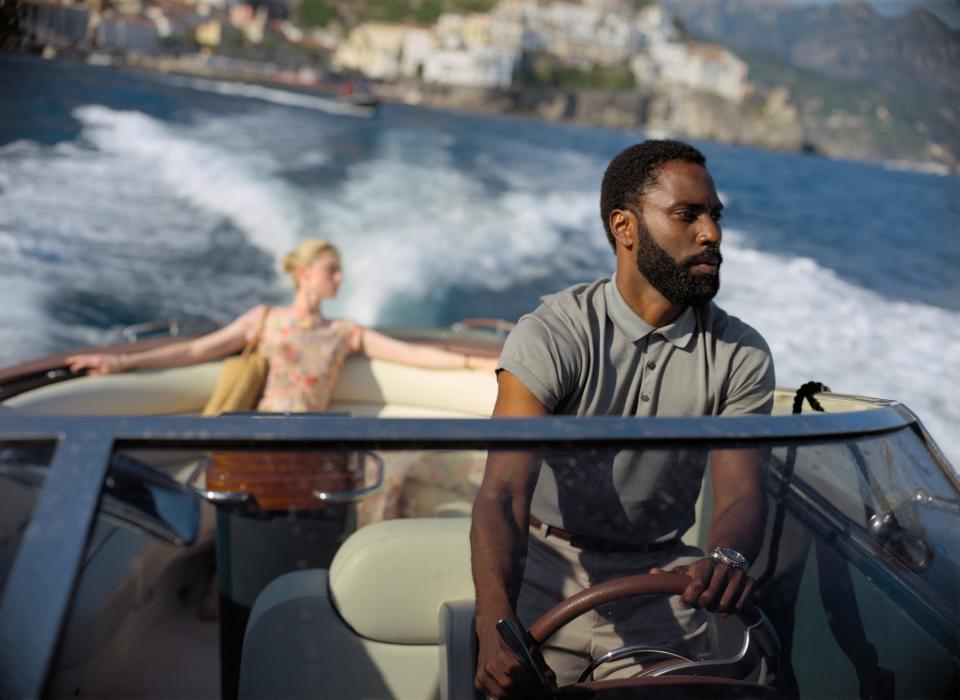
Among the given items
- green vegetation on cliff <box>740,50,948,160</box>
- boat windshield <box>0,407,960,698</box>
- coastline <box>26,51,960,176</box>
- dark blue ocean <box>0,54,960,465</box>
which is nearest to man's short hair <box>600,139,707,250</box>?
boat windshield <box>0,407,960,698</box>

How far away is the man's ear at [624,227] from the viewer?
5.01ft

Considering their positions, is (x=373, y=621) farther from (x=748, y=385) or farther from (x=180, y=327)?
(x=180, y=327)

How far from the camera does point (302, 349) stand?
304 cm

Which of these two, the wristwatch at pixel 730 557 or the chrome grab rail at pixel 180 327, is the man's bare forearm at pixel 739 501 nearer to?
the wristwatch at pixel 730 557

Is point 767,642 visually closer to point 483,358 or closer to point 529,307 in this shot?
point 483,358

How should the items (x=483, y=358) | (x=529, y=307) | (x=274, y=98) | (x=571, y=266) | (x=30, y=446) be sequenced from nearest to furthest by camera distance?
(x=30, y=446)
(x=483, y=358)
(x=529, y=307)
(x=571, y=266)
(x=274, y=98)

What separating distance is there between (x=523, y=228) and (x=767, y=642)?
9231 mm

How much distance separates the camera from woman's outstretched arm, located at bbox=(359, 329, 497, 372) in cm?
315

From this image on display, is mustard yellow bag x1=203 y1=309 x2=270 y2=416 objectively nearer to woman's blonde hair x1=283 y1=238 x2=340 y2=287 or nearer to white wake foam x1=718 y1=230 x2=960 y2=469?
woman's blonde hair x1=283 y1=238 x2=340 y2=287

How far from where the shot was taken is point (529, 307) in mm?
8523

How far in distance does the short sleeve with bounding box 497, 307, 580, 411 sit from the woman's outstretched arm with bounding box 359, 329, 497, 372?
1.76m

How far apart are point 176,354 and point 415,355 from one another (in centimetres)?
80

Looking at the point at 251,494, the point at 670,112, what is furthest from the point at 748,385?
the point at 670,112

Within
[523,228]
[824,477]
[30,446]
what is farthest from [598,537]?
[523,228]
